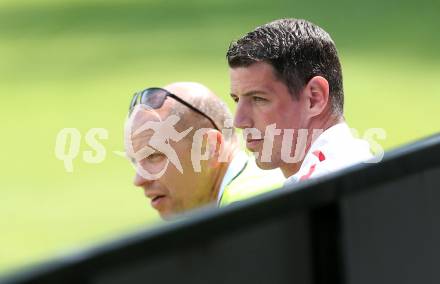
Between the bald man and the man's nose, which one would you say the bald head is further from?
the man's nose

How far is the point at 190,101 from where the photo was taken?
495 centimetres

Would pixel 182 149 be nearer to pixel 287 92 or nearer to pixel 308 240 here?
pixel 287 92

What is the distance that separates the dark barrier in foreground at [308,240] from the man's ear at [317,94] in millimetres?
1604

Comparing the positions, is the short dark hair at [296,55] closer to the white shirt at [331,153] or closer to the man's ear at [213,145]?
the white shirt at [331,153]

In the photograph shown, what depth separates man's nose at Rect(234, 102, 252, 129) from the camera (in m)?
4.66

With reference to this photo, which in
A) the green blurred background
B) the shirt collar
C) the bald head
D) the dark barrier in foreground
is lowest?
the dark barrier in foreground

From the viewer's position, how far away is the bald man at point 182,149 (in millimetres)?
4891

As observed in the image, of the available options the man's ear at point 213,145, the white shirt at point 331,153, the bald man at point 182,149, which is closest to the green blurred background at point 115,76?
the bald man at point 182,149

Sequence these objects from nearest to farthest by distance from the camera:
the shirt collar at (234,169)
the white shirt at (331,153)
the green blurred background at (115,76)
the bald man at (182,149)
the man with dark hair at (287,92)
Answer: the white shirt at (331,153)
the man with dark hair at (287,92)
the shirt collar at (234,169)
the bald man at (182,149)
the green blurred background at (115,76)

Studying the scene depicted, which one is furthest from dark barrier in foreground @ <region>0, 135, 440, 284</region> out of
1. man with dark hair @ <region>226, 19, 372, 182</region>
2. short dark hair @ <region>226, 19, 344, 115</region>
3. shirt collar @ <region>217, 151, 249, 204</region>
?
shirt collar @ <region>217, 151, 249, 204</region>

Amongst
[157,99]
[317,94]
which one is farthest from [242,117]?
[157,99]

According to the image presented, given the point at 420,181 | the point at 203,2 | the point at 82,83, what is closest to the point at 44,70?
the point at 82,83

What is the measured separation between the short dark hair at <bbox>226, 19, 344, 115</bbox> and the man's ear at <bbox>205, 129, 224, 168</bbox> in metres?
0.37

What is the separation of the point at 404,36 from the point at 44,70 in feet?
12.4
